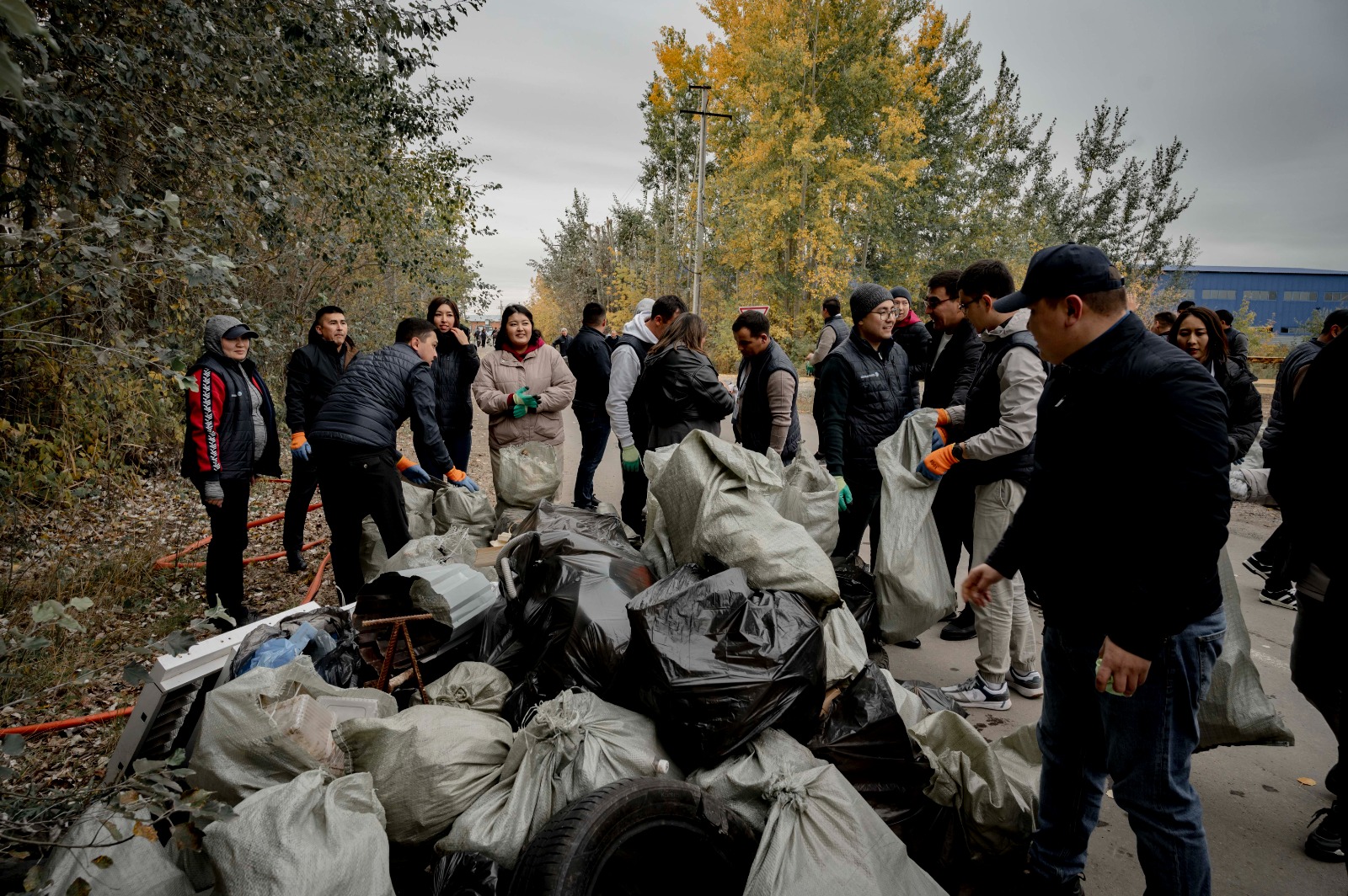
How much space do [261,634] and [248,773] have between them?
72 centimetres

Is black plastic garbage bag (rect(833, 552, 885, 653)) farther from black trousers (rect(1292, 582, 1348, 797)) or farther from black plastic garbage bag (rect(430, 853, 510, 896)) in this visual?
black plastic garbage bag (rect(430, 853, 510, 896))

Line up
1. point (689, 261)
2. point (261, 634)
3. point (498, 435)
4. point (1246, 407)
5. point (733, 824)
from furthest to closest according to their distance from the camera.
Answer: point (689, 261), point (498, 435), point (1246, 407), point (261, 634), point (733, 824)

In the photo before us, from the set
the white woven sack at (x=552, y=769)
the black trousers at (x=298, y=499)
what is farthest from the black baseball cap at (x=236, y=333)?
the white woven sack at (x=552, y=769)

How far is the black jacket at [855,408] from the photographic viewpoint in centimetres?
401

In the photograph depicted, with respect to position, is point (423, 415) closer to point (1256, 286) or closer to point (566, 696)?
point (566, 696)

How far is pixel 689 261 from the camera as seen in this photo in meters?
21.5

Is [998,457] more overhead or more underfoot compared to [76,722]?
more overhead

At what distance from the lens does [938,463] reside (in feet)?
10.5

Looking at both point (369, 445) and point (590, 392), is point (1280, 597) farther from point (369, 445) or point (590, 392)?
point (369, 445)

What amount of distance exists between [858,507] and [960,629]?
877mm

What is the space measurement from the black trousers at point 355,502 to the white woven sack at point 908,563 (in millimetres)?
2571

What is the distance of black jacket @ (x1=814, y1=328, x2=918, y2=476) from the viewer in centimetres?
401

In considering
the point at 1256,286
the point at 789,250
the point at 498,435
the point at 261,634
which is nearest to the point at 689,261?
the point at 789,250

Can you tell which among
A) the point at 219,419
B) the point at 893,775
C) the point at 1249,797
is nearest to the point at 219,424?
the point at 219,419
